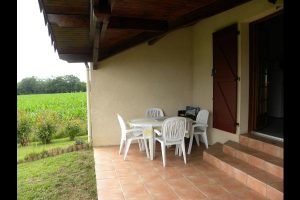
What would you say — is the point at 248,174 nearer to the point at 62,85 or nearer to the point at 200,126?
the point at 200,126

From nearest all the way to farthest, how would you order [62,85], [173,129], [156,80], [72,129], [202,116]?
[173,129], [202,116], [156,80], [72,129], [62,85]

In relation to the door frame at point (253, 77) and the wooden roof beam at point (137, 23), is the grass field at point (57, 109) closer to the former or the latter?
the wooden roof beam at point (137, 23)

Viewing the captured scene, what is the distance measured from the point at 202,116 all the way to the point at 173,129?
1.43m

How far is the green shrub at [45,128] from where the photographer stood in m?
7.17

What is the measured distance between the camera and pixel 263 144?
4117mm

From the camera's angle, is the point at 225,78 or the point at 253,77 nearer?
the point at 253,77

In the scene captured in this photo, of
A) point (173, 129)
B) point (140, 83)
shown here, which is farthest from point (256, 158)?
point (140, 83)

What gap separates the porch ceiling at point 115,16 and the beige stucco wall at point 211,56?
3.68ft

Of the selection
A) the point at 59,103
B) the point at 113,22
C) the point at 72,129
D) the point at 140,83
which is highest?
the point at 113,22

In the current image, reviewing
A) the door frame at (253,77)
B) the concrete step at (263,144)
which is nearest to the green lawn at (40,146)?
the concrete step at (263,144)

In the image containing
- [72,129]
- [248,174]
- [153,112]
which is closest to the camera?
[248,174]

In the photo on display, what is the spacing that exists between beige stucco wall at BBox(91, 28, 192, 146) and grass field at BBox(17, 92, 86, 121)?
8.95 feet

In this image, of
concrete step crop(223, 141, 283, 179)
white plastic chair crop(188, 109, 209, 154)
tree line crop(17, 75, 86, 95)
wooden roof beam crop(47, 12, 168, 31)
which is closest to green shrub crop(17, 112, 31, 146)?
A: tree line crop(17, 75, 86, 95)

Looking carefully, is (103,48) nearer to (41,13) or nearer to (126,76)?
(126,76)
